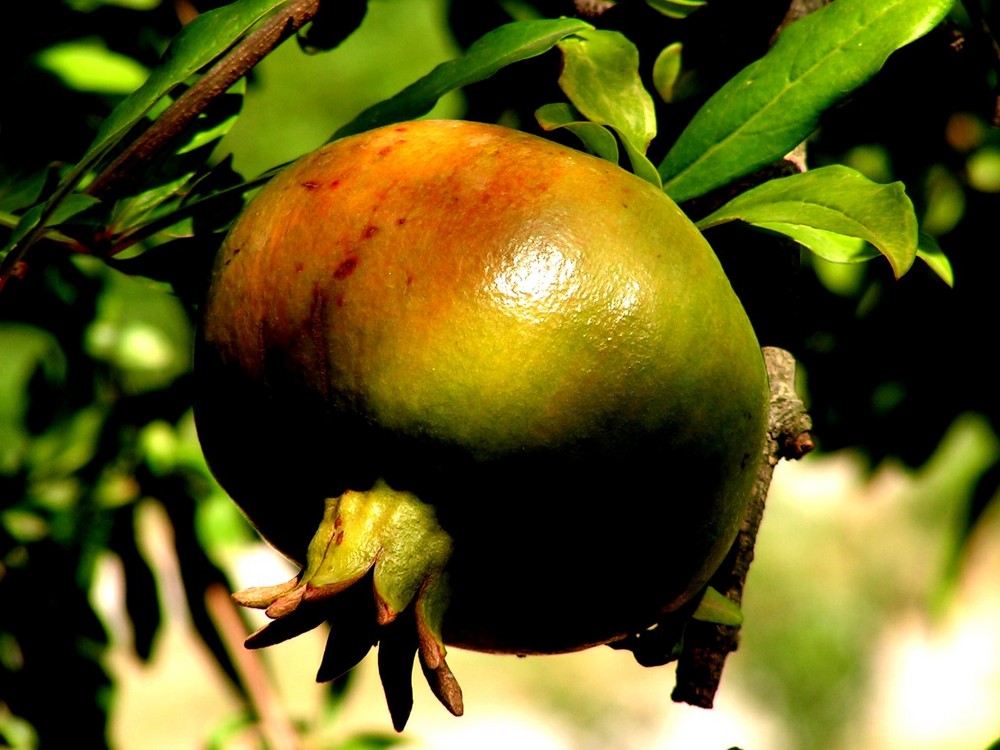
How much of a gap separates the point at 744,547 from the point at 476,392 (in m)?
0.30

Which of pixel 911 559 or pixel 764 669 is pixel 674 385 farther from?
pixel 911 559

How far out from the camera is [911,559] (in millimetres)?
7262

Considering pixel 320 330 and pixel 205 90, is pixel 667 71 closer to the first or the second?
pixel 205 90

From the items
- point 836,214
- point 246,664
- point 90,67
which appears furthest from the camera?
point 246,664

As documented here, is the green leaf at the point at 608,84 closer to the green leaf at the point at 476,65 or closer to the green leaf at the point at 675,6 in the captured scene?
the green leaf at the point at 476,65

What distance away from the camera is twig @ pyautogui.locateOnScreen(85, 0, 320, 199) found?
974 mm

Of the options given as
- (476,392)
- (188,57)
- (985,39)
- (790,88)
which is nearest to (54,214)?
(188,57)

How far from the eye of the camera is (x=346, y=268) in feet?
2.41

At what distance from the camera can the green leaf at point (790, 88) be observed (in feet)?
2.85

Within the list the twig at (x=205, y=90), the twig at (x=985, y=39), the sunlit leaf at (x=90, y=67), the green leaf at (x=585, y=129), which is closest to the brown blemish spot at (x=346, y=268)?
the green leaf at (x=585, y=129)

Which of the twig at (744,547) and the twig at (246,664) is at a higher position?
the twig at (744,547)

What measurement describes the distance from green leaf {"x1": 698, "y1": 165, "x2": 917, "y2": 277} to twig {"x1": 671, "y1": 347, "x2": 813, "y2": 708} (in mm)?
104

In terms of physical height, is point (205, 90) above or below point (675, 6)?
above

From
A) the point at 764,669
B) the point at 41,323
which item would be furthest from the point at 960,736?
the point at 41,323
